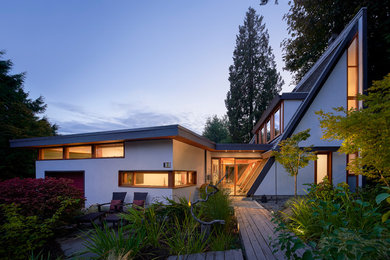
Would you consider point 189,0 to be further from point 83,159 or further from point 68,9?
point 83,159

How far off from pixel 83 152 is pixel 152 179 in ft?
12.0

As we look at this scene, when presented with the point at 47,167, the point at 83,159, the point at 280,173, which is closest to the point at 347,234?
the point at 280,173

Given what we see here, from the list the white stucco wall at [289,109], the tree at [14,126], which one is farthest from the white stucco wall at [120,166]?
the tree at [14,126]

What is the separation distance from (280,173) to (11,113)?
61.8 feet

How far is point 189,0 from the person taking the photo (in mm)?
10500

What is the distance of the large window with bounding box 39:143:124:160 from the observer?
28.4 feet

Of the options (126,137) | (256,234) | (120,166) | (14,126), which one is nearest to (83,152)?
(120,166)

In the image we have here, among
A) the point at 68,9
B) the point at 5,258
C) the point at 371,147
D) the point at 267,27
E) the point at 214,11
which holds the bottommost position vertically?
the point at 5,258

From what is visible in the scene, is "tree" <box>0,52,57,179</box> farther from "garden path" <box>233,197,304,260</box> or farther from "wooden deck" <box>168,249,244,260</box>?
"wooden deck" <box>168,249,244,260</box>

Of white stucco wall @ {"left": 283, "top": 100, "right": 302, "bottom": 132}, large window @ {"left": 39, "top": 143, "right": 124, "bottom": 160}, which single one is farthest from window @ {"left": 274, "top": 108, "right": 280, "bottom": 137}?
large window @ {"left": 39, "top": 143, "right": 124, "bottom": 160}

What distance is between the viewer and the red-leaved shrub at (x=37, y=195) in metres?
4.75

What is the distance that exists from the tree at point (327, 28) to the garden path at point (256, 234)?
392 inches

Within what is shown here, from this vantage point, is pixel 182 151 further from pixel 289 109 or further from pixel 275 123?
pixel 275 123

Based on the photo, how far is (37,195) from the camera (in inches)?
201
